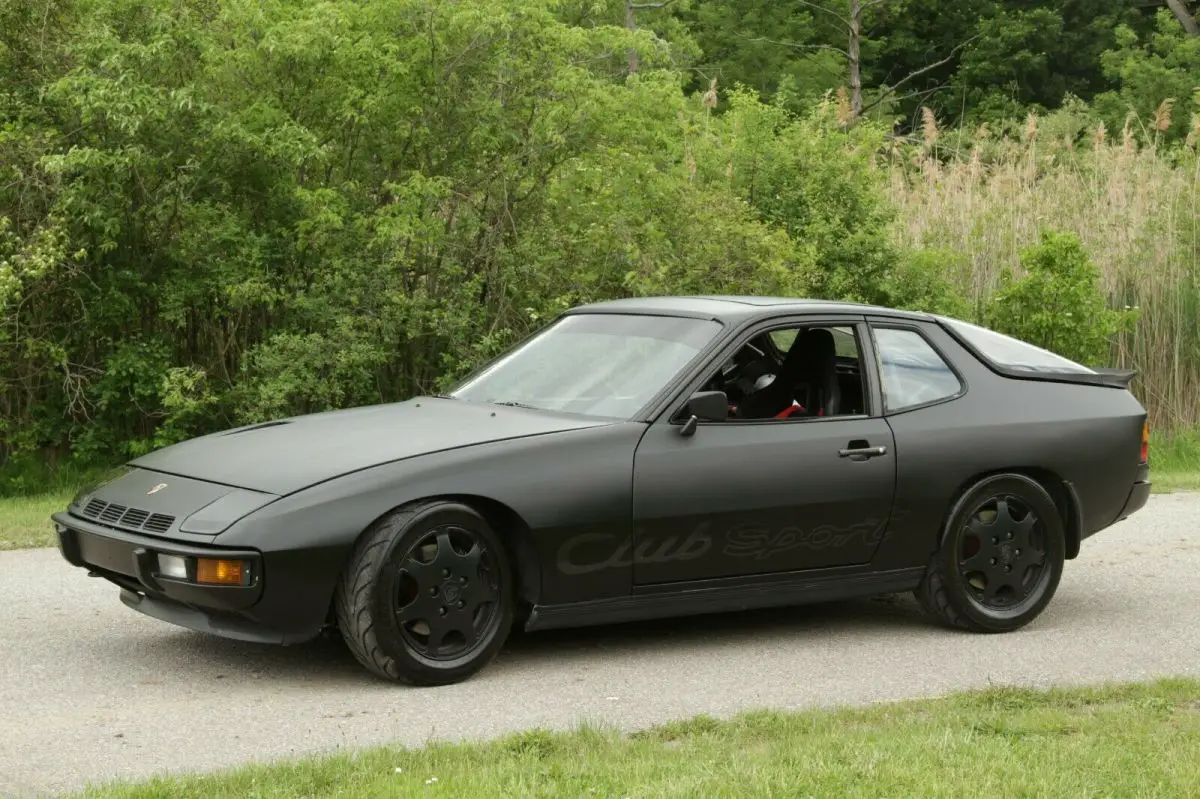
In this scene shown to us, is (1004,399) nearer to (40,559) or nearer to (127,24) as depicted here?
(40,559)

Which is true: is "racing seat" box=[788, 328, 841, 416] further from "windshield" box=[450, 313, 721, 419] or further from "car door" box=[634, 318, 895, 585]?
"windshield" box=[450, 313, 721, 419]

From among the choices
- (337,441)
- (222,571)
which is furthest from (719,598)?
(222,571)

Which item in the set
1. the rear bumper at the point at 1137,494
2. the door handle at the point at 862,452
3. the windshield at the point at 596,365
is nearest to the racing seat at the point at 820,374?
→ the door handle at the point at 862,452

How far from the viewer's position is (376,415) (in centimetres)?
733

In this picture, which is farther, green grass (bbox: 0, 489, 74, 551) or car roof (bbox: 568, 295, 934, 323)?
green grass (bbox: 0, 489, 74, 551)

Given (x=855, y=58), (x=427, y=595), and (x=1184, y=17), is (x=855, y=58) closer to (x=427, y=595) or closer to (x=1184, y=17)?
(x=1184, y=17)

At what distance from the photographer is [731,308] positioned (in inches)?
297

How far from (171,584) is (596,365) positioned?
217 cm

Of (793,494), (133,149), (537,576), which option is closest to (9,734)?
(537,576)

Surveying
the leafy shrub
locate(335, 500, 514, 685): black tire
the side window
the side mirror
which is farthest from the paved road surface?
the leafy shrub

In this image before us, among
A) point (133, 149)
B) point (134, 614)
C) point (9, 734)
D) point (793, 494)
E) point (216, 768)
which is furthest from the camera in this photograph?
point (133, 149)

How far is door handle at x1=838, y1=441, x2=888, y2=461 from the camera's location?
7.30 m

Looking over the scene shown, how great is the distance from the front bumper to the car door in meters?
1.60

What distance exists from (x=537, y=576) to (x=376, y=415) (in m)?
1.22
